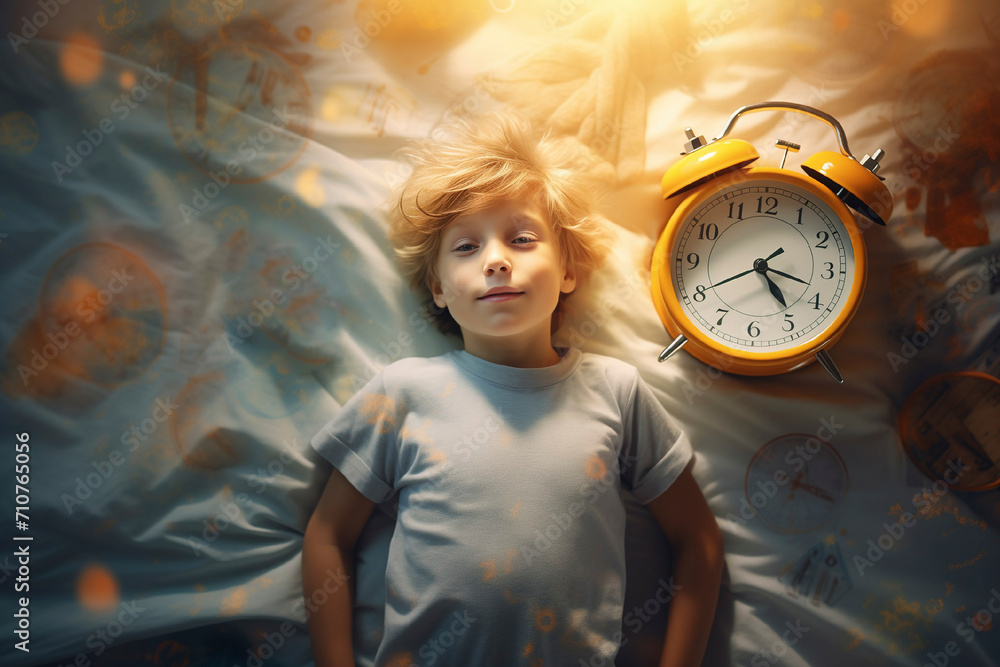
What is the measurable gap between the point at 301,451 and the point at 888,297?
105 centimetres

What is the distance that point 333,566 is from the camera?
3.03 feet

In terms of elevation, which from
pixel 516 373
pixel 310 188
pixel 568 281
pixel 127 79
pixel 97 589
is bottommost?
pixel 97 589

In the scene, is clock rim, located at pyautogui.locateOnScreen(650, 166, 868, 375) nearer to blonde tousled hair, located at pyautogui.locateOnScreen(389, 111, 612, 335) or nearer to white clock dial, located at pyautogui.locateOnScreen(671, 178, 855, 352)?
white clock dial, located at pyautogui.locateOnScreen(671, 178, 855, 352)

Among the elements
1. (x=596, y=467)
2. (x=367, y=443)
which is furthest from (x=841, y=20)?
(x=367, y=443)

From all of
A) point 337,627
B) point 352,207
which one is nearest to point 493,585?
point 337,627

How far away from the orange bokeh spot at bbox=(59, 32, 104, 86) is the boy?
23.3 inches

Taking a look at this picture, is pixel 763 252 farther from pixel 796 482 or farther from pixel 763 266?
pixel 796 482

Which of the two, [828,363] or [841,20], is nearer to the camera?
[828,363]

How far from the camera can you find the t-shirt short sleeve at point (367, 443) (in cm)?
93

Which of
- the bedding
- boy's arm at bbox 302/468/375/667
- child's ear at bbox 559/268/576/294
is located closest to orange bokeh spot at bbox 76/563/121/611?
the bedding

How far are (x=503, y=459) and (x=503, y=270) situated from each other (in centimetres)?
29

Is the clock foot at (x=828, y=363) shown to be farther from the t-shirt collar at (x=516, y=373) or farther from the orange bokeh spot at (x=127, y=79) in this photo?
the orange bokeh spot at (x=127, y=79)

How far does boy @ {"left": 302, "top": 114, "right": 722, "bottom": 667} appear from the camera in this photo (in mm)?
840

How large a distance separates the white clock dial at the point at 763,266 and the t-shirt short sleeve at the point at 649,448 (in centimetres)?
16
